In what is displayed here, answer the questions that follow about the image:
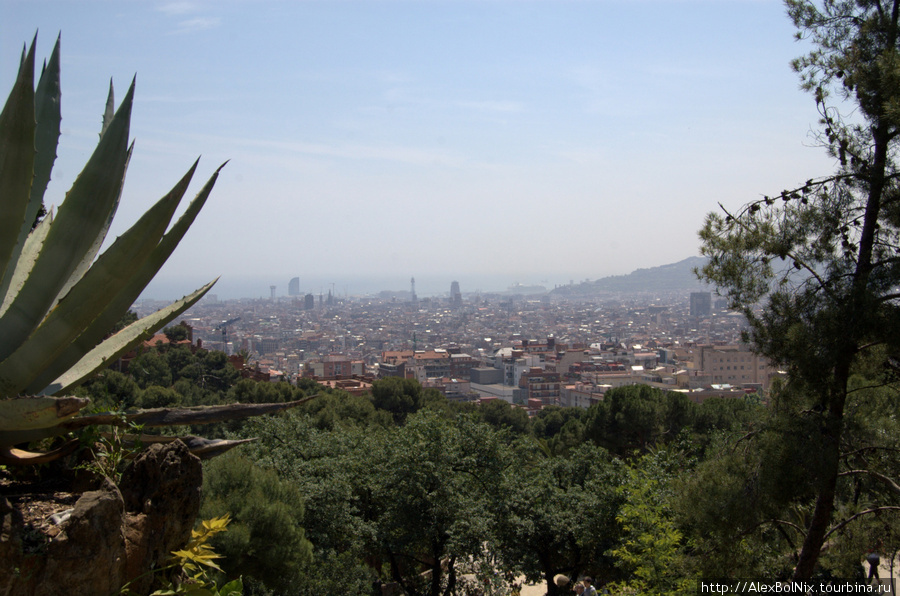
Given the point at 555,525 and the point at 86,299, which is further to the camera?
the point at 555,525

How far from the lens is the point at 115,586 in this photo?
1453mm

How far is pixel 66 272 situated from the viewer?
1.55 m

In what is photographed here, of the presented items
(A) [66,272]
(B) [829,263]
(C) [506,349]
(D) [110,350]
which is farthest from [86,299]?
(C) [506,349]

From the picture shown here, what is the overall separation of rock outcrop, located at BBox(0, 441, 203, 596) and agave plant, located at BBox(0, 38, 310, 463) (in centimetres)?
14

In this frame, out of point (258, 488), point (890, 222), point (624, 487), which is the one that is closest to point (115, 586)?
point (890, 222)

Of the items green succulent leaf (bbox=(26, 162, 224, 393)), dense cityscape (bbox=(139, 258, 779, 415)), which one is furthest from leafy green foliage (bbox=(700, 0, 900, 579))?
green succulent leaf (bbox=(26, 162, 224, 393))

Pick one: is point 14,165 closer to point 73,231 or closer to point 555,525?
point 73,231

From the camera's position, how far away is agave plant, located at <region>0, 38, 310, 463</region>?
1.46 meters

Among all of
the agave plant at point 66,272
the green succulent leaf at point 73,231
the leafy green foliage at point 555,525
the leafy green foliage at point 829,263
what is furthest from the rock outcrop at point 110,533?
the leafy green foliage at point 555,525

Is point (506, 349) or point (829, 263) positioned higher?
point (829, 263)

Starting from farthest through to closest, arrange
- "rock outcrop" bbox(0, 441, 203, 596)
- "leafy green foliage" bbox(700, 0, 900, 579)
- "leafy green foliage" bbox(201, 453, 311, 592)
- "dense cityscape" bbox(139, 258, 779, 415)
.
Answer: "dense cityscape" bbox(139, 258, 779, 415)
"leafy green foliage" bbox(201, 453, 311, 592)
"leafy green foliage" bbox(700, 0, 900, 579)
"rock outcrop" bbox(0, 441, 203, 596)

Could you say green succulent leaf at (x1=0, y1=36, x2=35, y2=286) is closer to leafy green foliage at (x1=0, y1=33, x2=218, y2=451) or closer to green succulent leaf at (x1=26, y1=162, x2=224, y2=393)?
leafy green foliage at (x1=0, y1=33, x2=218, y2=451)

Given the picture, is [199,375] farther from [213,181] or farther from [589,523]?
[213,181]

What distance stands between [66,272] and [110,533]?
0.61 meters
